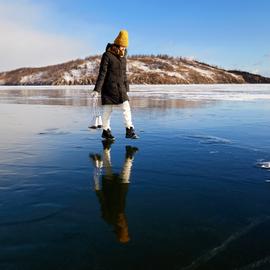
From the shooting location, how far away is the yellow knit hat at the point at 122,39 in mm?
7652

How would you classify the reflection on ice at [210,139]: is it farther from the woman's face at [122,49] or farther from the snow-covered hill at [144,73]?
the snow-covered hill at [144,73]

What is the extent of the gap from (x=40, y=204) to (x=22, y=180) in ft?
3.21

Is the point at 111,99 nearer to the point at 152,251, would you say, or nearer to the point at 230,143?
the point at 230,143

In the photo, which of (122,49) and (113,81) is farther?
(113,81)

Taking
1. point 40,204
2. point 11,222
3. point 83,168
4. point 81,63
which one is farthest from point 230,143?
point 81,63

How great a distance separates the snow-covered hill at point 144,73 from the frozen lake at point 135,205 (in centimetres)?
10846

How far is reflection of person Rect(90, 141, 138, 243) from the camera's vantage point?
320 centimetres

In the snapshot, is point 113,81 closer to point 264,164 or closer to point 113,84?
point 113,84

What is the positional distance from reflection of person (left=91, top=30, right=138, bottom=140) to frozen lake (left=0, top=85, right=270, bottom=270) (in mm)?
706

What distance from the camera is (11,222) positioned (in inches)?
127

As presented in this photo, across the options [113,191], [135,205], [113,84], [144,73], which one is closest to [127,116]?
[113,84]

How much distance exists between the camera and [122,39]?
7727 mm

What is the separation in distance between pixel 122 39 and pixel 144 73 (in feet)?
395

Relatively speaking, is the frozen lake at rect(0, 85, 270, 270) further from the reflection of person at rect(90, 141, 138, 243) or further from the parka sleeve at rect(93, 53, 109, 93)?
the parka sleeve at rect(93, 53, 109, 93)
